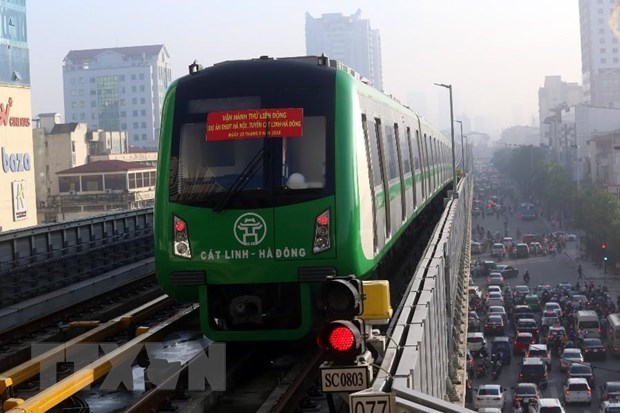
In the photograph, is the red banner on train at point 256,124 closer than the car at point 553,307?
Yes

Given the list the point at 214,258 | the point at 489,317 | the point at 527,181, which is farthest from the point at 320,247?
the point at 527,181

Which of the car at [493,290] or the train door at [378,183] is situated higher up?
the train door at [378,183]

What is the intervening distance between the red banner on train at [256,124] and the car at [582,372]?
101 feet

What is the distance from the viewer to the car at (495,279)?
62.8 m

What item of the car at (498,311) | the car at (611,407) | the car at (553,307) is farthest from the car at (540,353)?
the car at (611,407)

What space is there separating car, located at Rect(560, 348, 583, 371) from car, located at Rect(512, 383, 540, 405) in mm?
4351

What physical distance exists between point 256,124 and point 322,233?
4.14ft

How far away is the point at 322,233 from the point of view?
10359mm

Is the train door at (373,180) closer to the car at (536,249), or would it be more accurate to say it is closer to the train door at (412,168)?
the train door at (412,168)

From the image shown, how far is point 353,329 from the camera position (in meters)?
6.45

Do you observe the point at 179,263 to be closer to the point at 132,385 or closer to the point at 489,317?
the point at 132,385

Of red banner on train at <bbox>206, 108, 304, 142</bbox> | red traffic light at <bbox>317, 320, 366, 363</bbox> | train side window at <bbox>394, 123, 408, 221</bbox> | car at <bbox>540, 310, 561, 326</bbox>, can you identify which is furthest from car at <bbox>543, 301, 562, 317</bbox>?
Answer: red traffic light at <bbox>317, 320, 366, 363</bbox>

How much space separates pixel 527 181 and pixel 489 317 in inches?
3310

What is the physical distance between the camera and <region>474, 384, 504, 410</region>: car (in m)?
35.3
